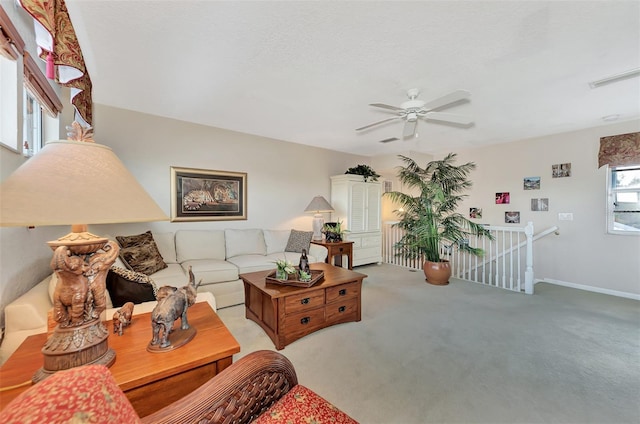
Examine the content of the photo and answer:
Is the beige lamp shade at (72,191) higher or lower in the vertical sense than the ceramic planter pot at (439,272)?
higher

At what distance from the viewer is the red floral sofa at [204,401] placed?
405 millimetres

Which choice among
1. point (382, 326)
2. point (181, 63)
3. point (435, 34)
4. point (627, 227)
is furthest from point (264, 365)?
point (627, 227)

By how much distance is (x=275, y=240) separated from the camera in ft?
13.9

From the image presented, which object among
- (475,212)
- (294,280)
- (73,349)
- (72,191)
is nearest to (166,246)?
(294,280)

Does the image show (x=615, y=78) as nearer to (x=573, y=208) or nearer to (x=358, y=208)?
(x=573, y=208)

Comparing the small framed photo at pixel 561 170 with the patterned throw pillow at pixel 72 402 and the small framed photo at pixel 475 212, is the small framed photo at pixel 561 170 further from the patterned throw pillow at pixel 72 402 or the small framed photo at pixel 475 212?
the patterned throw pillow at pixel 72 402

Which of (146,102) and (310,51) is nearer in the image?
(310,51)

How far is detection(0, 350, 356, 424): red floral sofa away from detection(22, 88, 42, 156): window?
2.07m

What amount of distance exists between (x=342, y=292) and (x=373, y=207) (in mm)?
3039

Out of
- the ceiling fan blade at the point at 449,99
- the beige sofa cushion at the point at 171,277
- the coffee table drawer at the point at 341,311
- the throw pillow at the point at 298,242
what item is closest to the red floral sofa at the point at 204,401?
the coffee table drawer at the point at 341,311

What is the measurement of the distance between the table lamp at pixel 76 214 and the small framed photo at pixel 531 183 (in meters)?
5.68

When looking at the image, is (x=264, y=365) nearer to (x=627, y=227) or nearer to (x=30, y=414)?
(x=30, y=414)

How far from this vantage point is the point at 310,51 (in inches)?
80.6

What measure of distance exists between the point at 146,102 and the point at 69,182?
295 centimetres
